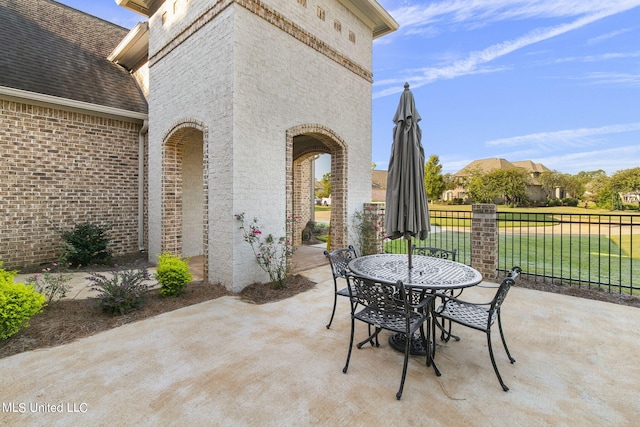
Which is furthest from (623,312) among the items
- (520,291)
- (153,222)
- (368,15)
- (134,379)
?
(153,222)

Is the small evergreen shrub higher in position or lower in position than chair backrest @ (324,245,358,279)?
higher

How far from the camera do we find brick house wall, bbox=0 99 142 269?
6.39 m

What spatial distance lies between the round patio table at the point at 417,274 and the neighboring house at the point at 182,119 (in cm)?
270

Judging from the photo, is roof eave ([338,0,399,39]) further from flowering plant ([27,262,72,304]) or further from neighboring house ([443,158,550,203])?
neighboring house ([443,158,550,203])

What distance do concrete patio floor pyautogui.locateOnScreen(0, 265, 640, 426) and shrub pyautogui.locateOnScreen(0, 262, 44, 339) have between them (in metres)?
0.45

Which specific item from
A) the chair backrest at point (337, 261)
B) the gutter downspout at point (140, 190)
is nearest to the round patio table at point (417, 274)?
the chair backrest at point (337, 261)

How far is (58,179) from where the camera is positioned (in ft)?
22.8

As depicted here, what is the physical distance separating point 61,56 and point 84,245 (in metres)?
5.59

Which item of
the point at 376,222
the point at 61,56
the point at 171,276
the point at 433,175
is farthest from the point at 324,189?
the point at 171,276

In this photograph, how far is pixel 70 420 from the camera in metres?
2.06

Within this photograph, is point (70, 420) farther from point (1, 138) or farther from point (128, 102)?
point (128, 102)

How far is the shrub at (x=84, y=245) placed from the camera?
6.57 metres

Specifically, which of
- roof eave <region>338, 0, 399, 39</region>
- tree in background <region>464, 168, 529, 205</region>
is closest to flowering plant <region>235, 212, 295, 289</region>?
roof eave <region>338, 0, 399, 39</region>

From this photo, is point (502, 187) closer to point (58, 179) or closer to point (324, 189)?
point (324, 189)
